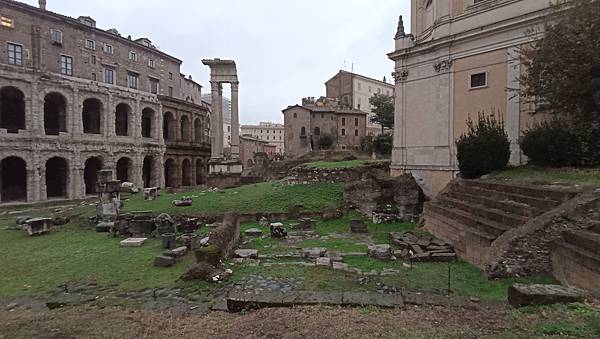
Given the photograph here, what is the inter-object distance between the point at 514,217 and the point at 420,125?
1072 centimetres

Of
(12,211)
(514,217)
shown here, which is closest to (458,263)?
(514,217)

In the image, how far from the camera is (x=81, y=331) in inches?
179

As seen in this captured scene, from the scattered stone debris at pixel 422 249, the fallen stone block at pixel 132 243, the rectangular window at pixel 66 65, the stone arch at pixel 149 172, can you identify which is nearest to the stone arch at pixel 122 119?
the stone arch at pixel 149 172

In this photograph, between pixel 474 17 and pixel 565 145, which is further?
pixel 474 17

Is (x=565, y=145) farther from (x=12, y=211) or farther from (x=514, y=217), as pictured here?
(x=12, y=211)

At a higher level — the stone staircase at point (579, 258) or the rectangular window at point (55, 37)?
the rectangular window at point (55, 37)

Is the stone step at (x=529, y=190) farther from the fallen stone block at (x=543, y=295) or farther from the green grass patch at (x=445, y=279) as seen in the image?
the fallen stone block at (x=543, y=295)

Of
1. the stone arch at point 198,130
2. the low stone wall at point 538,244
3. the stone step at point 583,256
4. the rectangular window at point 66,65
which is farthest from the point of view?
the stone arch at point 198,130

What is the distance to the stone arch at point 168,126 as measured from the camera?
3809 cm

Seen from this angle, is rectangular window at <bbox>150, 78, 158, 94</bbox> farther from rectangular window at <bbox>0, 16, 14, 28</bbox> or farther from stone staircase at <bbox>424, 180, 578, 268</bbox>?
stone staircase at <bbox>424, 180, 578, 268</bbox>

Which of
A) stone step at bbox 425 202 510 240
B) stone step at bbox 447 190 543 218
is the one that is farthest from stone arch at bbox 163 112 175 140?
stone step at bbox 447 190 543 218

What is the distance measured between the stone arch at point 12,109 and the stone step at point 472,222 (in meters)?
32.8

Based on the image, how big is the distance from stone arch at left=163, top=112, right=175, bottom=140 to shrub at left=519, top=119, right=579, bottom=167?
35.2 meters

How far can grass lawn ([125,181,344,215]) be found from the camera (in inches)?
605
